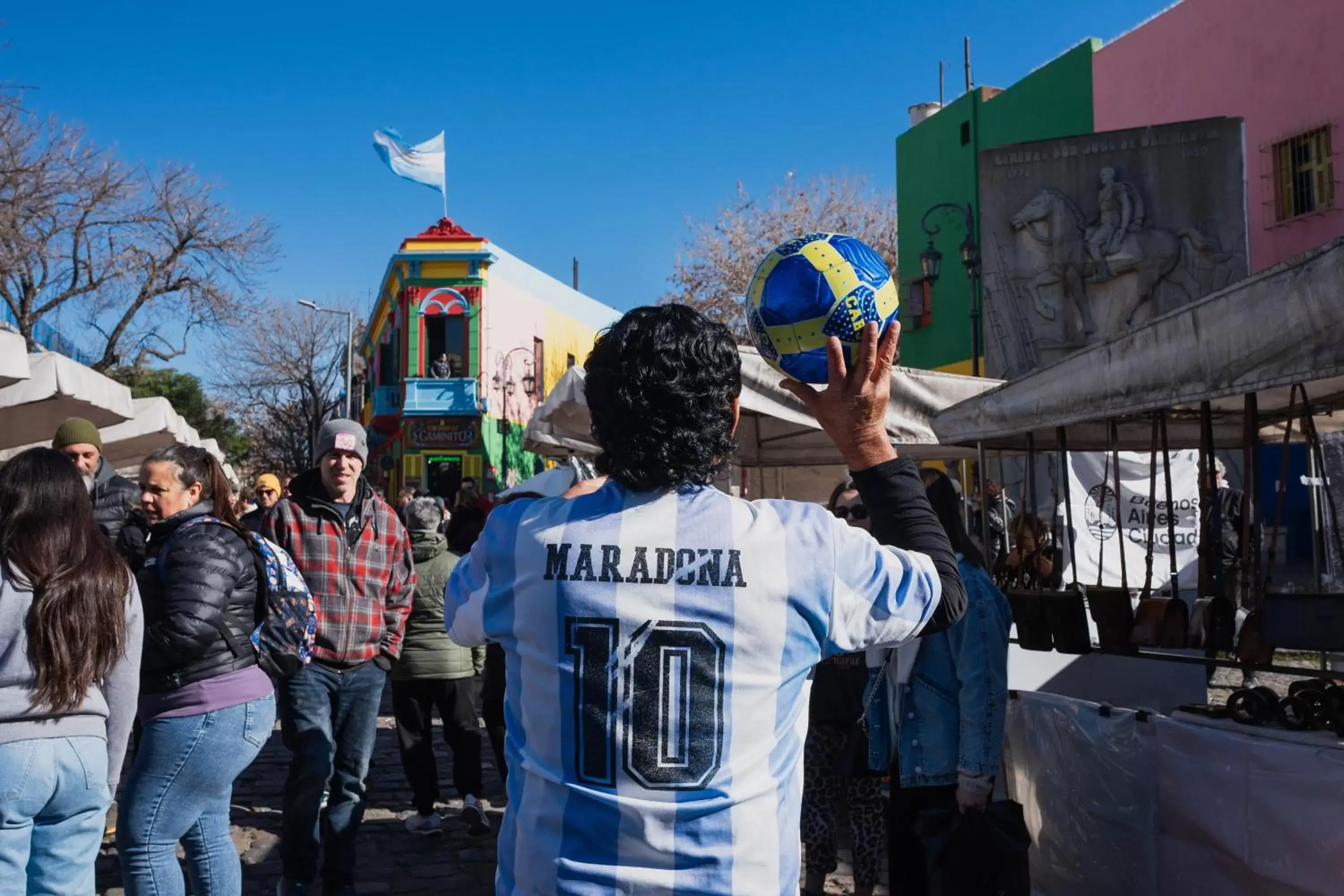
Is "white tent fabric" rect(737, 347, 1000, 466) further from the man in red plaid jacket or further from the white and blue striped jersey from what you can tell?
the white and blue striped jersey

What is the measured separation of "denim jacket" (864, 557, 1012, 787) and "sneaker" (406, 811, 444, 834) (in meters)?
2.84

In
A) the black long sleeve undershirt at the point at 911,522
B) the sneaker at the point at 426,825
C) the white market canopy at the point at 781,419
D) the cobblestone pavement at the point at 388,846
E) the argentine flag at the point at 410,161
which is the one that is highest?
the argentine flag at the point at 410,161

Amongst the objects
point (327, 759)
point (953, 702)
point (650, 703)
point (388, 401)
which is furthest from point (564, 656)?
point (388, 401)

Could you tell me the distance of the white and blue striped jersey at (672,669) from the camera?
1.72 metres

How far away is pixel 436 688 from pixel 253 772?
2063 millimetres

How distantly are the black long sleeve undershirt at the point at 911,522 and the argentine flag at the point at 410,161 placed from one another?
36350 mm

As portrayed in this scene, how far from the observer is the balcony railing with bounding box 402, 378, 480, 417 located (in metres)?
35.2

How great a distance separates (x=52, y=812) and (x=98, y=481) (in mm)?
2987

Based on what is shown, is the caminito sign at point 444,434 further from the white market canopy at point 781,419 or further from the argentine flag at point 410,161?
the white market canopy at point 781,419

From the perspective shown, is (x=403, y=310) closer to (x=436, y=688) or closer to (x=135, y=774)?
(x=436, y=688)

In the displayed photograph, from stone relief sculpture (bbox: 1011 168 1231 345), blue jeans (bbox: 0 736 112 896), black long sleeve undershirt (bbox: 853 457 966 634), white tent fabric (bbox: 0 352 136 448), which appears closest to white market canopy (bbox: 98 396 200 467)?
white tent fabric (bbox: 0 352 136 448)

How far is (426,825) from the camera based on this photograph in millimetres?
6059

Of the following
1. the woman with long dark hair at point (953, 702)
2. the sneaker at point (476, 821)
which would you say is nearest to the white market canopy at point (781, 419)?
the woman with long dark hair at point (953, 702)

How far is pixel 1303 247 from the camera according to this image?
17.1 metres
